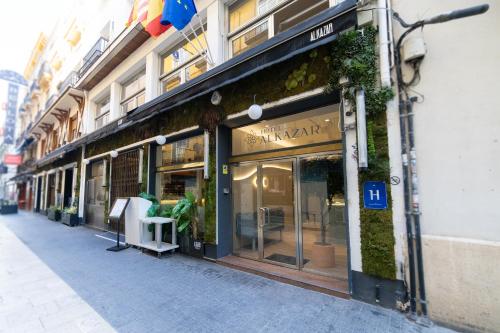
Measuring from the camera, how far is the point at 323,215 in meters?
4.57

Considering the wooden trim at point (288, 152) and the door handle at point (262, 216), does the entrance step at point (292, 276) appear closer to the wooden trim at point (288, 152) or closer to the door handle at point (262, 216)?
the door handle at point (262, 216)

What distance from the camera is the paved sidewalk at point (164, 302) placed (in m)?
3.04

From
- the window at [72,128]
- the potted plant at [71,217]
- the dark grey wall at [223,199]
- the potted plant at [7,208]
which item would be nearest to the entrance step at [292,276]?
the dark grey wall at [223,199]

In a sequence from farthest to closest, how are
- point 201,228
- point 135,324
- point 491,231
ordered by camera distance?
point 201,228 → point 135,324 → point 491,231

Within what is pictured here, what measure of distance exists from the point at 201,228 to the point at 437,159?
16.9ft

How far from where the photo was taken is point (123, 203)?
7211 millimetres

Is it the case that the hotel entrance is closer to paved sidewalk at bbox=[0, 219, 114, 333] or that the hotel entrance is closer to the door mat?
the door mat

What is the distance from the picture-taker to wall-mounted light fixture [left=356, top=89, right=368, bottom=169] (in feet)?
11.4

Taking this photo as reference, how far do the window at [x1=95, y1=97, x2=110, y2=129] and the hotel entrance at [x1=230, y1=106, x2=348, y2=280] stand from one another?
352 inches

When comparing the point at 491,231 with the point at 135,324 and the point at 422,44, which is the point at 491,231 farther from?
the point at 135,324

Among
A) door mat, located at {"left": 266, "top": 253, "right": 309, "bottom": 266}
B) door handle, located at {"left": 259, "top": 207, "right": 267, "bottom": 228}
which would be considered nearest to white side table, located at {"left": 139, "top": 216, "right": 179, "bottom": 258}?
door handle, located at {"left": 259, "top": 207, "right": 267, "bottom": 228}

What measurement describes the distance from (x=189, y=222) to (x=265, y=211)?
7.03ft

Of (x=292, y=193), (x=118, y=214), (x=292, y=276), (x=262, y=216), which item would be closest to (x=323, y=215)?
(x=292, y=193)

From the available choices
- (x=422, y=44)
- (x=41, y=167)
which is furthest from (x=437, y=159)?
(x=41, y=167)
